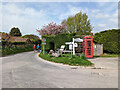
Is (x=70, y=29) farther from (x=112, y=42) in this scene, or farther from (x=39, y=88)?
(x=39, y=88)

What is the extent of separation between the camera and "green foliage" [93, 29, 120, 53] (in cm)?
1411

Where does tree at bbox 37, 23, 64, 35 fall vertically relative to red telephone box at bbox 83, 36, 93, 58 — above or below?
above

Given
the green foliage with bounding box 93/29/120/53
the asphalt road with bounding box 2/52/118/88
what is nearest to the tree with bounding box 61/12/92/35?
the green foliage with bounding box 93/29/120/53

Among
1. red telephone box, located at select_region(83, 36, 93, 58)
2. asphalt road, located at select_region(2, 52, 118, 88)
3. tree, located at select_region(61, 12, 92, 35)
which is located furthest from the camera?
tree, located at select_region(61, 12, 92, 35)

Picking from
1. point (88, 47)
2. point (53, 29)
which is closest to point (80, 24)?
point (53, 29)

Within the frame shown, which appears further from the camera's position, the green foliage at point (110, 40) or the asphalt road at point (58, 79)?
the green foliage at point (110, 40)

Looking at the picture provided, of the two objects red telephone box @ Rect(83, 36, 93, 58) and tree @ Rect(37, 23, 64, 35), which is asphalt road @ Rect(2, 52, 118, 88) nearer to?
red telephone box @ Rect(83, 36, 93, 58)

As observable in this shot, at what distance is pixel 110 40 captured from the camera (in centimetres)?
1458

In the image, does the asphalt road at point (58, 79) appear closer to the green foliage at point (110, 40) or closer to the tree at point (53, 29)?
the green foliage at point (110, 40)

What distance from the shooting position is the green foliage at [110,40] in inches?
555

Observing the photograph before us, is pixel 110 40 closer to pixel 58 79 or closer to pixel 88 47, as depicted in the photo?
pixel 88 47

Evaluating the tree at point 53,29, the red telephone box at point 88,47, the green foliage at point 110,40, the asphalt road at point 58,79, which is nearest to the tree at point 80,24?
the tree at point 53,29

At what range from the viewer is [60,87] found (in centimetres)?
387

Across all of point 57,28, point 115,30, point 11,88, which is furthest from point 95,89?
point 57,28
